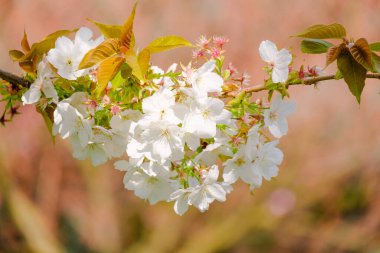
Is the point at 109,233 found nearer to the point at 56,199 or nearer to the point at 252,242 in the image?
the point at 56,199

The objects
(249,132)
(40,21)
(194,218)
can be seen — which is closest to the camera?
(249,132)

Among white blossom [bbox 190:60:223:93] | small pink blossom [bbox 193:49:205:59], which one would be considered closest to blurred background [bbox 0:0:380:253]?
small pink blossom [bbox 193:49:205:59]

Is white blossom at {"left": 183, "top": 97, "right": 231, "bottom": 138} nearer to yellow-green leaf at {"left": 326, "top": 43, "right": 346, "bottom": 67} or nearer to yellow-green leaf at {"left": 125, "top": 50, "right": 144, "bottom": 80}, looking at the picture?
yellow-green leaf at {"left": 125, "top": 50, "right": 144, "bottom": 80}

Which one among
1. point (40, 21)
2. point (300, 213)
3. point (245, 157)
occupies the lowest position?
point (300, 213)

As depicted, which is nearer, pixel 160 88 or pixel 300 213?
pixel 160 88

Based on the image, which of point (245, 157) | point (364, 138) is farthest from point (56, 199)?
point (245, 157)

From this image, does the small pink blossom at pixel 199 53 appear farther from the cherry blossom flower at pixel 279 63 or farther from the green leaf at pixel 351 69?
the green leaf at pixel 351 69

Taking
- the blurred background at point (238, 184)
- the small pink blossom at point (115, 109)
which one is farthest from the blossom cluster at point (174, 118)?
the blurred background at point (238, 184)

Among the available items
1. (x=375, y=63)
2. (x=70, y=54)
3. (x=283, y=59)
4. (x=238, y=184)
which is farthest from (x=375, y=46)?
(x=238, y=184)
